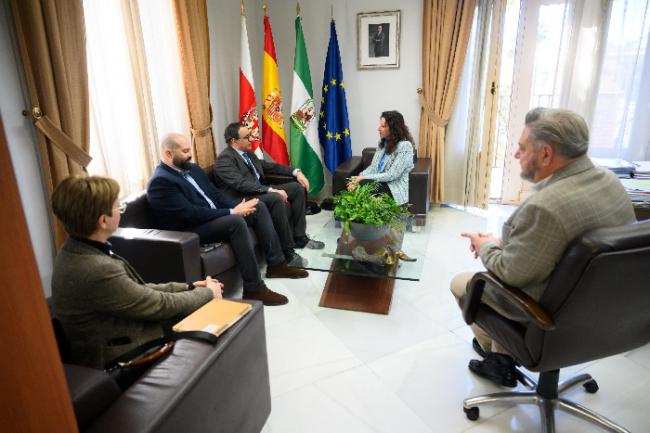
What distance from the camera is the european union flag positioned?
4.20 metres

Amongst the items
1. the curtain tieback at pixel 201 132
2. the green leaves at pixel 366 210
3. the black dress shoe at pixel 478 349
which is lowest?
the black dress shoe at pixel 478 349

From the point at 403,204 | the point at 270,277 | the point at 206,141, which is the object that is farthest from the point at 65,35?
the point at 403,204

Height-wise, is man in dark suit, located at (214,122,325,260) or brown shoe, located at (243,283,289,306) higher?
man in dark suit, located at (214,122,325,260)

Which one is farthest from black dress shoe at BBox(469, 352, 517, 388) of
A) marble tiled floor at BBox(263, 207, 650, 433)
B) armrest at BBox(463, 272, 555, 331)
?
armrest at BBox(463, 272, 555, 331)

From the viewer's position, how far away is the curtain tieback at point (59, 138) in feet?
6.83

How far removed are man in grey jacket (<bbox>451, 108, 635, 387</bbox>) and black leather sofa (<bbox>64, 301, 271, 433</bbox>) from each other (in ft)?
2.85

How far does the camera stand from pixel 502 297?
1.55 m

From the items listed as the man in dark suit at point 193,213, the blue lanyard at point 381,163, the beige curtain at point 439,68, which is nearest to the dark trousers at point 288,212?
the man in dark suit at point 193,213

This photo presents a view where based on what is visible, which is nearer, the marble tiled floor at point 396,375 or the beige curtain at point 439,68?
the marble tiled floor at point 396,375

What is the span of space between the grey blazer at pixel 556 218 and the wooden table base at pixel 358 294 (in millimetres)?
1174

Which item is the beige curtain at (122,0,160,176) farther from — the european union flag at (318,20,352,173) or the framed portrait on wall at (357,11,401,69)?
the framed portrait on wall at (357,11,401,69)

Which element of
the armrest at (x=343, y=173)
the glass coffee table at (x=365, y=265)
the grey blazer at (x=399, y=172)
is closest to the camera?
the glass coffee table at (x=365, y=265)

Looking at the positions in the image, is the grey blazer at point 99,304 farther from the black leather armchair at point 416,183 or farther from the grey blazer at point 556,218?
the black leather armchair at point 416,183

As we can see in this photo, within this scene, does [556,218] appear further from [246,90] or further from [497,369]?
[246,90]
